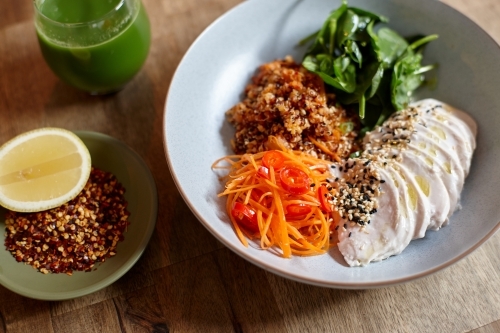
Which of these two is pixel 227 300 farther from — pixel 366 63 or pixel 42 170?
pixel 366 63

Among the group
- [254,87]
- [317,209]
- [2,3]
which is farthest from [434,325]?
[2,3]

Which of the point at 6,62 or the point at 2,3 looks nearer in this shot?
the point at 6,62

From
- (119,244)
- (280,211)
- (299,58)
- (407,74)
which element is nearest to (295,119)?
(280,211)

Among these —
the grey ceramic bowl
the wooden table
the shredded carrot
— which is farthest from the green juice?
the shredded carrot

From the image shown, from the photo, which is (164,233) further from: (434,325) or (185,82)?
(434,325)

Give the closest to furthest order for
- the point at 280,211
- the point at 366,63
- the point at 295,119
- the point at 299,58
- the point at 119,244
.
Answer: the point at 280,211
the point at 119,244
the point at 295,119
the point at 366,63
the point at 299,58
